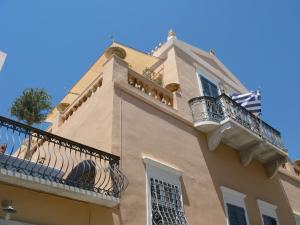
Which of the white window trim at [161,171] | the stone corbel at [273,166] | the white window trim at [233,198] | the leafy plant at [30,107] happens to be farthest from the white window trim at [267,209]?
the leafy plant at [30,107]

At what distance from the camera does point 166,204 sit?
883cm

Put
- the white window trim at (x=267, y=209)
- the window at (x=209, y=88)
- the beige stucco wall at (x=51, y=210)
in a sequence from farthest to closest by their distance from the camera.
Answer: the window at (x=209, y=88)
the white window trim at (x=267, y=209)
the beige stucco wall at (x=51, y=210)

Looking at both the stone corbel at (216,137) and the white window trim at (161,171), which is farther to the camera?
the stone corbel at (216,137)

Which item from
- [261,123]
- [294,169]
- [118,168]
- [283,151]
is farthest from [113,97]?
[294,169]

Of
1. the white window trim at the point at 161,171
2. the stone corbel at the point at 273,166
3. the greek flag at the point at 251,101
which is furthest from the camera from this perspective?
the stone corbel at the point at 273,166

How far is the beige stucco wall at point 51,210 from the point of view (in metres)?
6.58

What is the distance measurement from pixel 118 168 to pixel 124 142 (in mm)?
907

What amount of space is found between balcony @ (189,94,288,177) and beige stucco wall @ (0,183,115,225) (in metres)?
5.07

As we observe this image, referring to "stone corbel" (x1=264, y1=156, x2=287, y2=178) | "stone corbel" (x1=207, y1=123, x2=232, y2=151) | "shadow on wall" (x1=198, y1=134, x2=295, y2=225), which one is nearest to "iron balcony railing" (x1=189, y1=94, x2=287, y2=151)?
"stone corbel" (x1=207, y1=123, x2=232, y2=151)

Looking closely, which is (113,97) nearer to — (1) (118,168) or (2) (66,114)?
(1) (118,168)

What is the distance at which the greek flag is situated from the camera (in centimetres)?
1345

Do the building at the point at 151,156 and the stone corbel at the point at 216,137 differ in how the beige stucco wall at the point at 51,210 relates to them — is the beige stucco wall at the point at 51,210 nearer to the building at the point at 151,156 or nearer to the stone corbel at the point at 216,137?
the building at the point at 151,156

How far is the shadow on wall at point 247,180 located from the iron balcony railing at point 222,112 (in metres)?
0.72

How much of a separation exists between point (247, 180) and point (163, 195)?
4620mm
